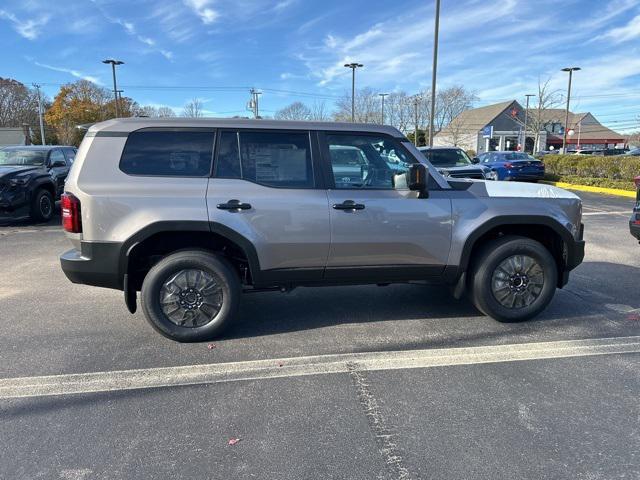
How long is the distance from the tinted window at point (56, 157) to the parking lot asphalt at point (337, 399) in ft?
26.1

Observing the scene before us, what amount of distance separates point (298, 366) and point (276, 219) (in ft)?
3.98

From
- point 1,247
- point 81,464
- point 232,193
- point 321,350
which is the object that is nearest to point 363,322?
point 321,350

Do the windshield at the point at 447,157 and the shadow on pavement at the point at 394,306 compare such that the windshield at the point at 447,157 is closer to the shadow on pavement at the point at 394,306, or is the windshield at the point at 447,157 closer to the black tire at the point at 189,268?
the shadow on pavement at the point at 394,306

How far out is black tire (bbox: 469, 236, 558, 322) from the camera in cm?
437

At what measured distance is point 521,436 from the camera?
2.75m

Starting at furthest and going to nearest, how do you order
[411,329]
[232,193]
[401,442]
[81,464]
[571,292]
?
[571,292] → [411,329] → [232,193] → [401,442] → [81,464]

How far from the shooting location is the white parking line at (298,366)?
336 cm

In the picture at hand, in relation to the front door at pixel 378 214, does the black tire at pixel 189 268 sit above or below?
below

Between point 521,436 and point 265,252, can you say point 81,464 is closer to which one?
point 265,252

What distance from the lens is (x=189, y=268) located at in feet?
13.1

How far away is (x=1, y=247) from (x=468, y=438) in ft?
28.4

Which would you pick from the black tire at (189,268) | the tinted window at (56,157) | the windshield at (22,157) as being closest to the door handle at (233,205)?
the black tire at (189,268)

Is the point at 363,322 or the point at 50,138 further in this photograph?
the point at 50,138

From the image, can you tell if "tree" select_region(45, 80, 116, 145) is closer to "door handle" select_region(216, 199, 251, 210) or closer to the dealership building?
the dealership building
